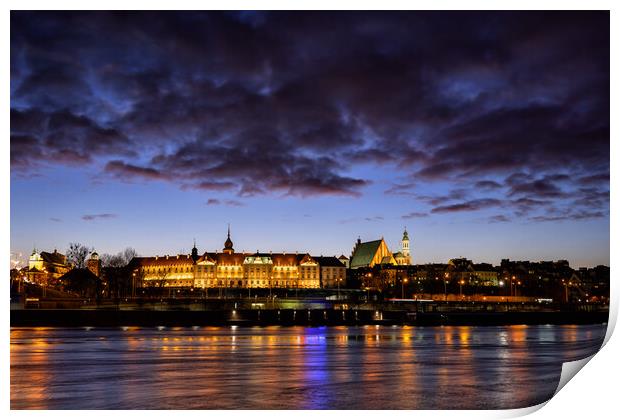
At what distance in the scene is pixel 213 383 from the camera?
11734 millimetres

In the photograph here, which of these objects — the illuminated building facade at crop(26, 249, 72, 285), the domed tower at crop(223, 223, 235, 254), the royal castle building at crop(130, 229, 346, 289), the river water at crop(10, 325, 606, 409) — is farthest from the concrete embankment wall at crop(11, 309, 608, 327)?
the domed tower at crop(223, 223, 235, 254)

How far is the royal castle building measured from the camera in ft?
371

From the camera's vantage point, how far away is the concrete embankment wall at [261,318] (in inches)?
1449

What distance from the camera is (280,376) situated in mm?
12656

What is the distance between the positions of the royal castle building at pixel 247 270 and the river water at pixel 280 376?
305ft

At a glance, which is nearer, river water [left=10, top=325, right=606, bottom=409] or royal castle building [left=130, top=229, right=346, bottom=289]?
river water [left=10, top=325, right=606, bottom=409]

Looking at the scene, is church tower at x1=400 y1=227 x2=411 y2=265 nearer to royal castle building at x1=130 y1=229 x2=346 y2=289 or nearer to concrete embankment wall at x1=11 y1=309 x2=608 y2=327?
royal castle building at x1=130 y1=229 x2=346 y2=289

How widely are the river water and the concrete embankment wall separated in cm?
1682
